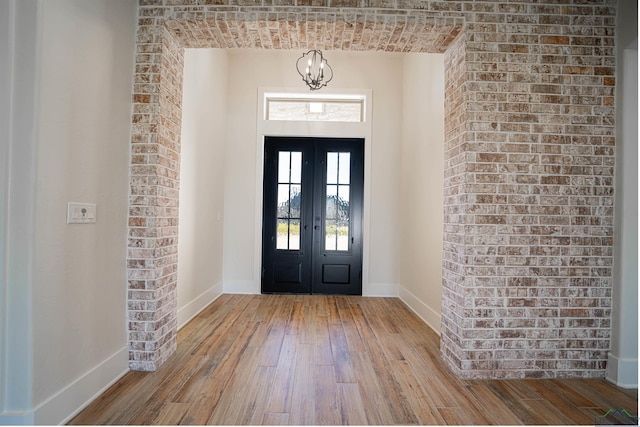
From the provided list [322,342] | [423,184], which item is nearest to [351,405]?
[322,342]

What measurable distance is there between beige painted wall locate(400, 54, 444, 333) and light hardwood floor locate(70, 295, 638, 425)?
0.77 meters

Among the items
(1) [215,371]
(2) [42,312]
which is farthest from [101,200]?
(1) [215,371]

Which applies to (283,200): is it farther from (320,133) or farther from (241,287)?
(241,287)

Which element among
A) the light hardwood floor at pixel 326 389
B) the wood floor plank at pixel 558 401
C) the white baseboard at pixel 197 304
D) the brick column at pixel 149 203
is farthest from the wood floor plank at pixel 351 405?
the white baseboard at pixel 197 304

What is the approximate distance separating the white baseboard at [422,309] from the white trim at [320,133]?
23.8 inches

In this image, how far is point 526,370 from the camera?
8.73 feet

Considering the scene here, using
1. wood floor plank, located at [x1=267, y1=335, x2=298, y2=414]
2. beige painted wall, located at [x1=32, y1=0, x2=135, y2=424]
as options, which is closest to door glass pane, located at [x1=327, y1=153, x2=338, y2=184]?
wood floor plank, located at [x1=267, y1=335, x2=298, y2=414]

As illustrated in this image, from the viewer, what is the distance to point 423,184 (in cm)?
435

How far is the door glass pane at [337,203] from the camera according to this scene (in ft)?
18.1

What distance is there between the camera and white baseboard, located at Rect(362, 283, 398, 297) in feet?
17.8

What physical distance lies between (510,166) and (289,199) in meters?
3.35

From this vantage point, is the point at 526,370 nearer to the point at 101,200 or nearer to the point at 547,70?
the point at 547,70

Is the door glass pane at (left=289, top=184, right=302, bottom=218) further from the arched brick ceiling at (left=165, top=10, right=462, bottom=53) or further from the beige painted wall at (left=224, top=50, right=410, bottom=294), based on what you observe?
the arched brick ceiling at (left=165, top=10, right=462, bottom=53)

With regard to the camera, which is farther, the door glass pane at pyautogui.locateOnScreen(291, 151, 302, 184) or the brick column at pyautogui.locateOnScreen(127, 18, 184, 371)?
the door glass pane at pyautogui.locateOnScreen(291, 151, 302, 184)
